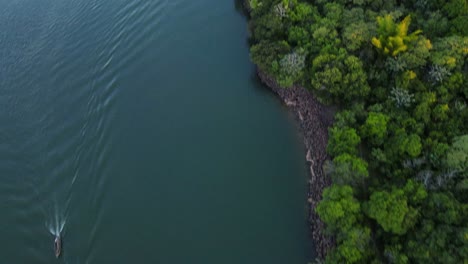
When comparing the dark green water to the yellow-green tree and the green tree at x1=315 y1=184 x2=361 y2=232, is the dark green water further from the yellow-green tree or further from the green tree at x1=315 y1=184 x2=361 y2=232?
the yellow-green tree

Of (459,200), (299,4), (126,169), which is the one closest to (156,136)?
(126,169)

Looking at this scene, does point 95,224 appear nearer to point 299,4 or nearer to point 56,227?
point 56,227

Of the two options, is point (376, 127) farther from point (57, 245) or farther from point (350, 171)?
point (57, 245)

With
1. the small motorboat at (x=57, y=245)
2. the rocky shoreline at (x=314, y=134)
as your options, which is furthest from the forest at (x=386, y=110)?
the small motorboat at (x=57, y=245)

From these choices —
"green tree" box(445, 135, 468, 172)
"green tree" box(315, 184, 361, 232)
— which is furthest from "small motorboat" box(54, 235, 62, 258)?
"green tree" box(445, 135, 468, 172)

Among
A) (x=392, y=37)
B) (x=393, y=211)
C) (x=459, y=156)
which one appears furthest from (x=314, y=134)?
(x=459, y=156)

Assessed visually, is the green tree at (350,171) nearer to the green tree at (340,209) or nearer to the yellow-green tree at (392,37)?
the green tree at (340,209)
